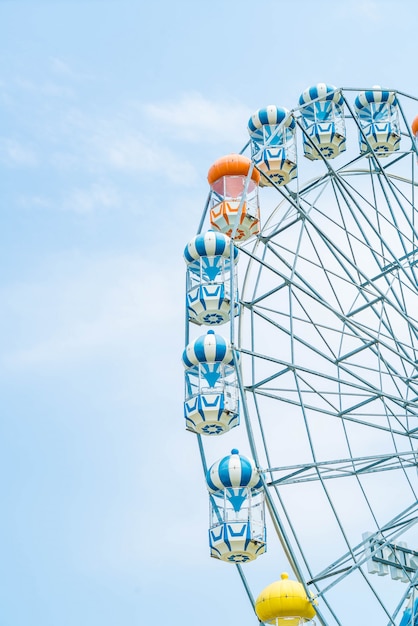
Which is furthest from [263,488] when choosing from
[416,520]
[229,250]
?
[229,250]

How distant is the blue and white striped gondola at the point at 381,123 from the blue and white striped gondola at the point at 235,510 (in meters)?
8.00

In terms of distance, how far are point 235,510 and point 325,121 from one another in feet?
27.5

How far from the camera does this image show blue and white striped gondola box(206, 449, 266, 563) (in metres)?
18.8

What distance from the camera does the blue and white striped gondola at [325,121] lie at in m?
23.7

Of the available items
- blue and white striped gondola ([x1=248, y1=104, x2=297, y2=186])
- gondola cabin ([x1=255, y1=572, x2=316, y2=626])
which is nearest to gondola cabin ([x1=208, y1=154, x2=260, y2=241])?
blue and white striped gondola ([x1=248, y1=104, x2=297, y2=186])

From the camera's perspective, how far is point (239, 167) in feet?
72.5

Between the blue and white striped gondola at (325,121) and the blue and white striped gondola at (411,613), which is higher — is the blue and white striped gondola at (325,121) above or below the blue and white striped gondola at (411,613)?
above

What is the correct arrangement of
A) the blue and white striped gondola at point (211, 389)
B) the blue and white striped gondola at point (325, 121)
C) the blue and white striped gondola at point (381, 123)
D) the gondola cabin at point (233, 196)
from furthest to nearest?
the blue and white striped gondola at point (381, 123) → the blue and white striped gondola at point (325, 121) → the gondola cabin at point (233, 196) → the blue and white striped gondola at point (211, 389)

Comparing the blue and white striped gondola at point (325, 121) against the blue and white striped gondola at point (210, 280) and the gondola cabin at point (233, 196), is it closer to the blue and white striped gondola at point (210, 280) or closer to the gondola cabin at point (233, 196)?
the gondola cabin at point (233, 196)

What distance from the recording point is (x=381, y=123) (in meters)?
24.6

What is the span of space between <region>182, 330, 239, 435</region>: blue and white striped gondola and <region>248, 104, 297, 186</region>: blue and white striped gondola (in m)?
3.54

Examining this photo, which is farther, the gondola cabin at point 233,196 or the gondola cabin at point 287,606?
the gondola cabin at point 233,196

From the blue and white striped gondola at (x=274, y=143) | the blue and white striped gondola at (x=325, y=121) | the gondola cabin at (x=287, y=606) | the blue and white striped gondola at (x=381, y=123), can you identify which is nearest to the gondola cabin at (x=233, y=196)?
the blue and white striped gondola at (x=274, y=143)

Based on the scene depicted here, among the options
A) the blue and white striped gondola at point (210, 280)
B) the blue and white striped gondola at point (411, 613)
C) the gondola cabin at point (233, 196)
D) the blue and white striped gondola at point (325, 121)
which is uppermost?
the blue and white striped gondola at point (325, 121)
